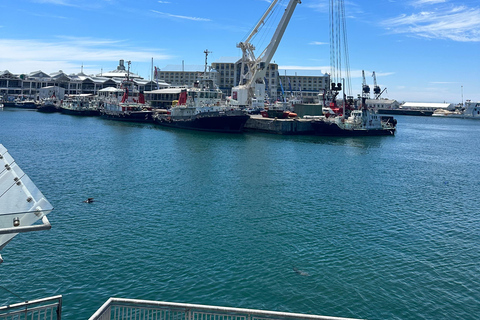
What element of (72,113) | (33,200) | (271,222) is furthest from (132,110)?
(33,200)

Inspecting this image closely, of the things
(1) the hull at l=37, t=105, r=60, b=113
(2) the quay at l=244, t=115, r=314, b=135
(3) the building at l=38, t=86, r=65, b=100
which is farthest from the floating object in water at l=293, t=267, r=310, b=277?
(3) the building at l=38, t=86, r=65, b=100

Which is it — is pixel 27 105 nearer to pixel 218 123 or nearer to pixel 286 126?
pixel 218 123

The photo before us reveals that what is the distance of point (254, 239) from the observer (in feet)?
63.0

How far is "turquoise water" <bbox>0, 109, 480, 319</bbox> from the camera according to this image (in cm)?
1366

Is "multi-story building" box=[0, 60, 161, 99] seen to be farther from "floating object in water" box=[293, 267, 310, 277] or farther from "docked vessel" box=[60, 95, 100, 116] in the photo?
"floating object in water" box=[293, 267, 310, 277]

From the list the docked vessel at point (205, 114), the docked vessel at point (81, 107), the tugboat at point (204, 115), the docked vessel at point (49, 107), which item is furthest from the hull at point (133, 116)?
the docked vessel at point (49, 107)

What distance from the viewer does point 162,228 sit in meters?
20.2

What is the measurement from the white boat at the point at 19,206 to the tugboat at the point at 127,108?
86588 mm

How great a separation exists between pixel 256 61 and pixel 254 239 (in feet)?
243

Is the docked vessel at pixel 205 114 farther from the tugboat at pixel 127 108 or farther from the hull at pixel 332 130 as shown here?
the hull at pixel 332 130

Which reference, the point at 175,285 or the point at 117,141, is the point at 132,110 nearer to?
the point at 117,141

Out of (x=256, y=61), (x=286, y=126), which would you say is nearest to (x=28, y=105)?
(x=256, y=61)

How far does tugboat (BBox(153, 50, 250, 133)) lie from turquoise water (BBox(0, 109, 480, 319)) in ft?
94.7

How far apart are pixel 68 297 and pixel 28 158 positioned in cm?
3036
